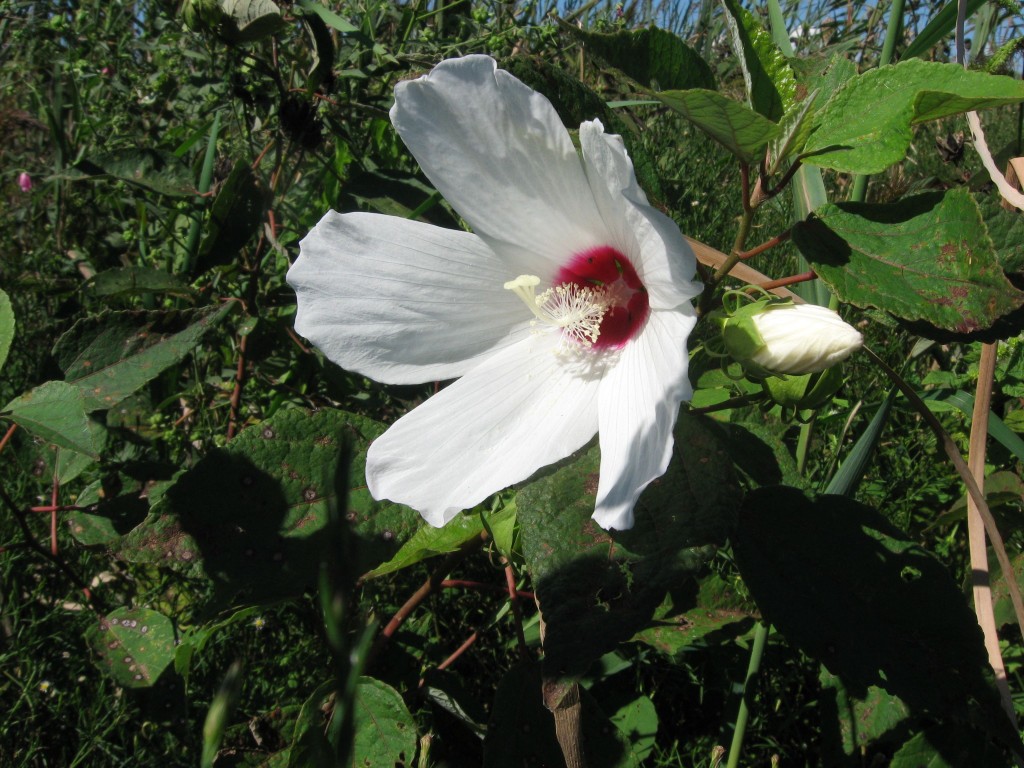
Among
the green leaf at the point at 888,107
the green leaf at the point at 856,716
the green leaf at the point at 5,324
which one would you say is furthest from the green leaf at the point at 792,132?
the green leaf at the point at 5,324

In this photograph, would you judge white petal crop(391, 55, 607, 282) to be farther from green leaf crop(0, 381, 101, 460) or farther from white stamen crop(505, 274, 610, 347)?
green leaf crop(0, 381, 101, 460)

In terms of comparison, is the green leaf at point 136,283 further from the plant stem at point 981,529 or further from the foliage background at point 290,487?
the plant stem at point 981,529

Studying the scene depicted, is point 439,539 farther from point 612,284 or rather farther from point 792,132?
point 792,132

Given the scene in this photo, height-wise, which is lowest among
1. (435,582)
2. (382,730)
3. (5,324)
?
(382,730)

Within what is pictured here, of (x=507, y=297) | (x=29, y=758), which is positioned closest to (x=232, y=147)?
(x=507, y=297)

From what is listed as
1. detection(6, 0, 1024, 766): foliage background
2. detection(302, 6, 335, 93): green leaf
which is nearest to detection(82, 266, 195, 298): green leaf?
detection(6, 0, 1024, 766): foliage background

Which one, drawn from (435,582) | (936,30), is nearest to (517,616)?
(435,582)

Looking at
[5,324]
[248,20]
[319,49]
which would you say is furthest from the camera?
[319,49]

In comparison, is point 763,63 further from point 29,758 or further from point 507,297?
point 29,758
